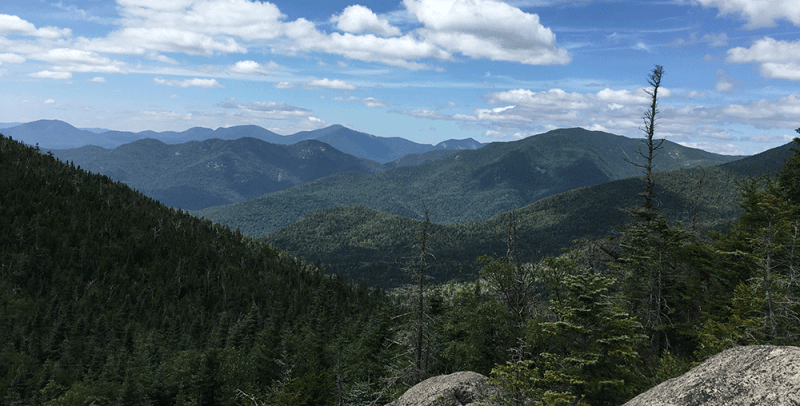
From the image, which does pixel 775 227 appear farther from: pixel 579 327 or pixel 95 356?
pixel 95 356

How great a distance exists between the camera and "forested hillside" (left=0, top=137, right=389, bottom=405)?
5822 centimetres

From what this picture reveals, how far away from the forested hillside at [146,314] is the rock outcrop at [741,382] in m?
33.4

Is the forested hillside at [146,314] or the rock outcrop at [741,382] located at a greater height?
the rock outcrop at [741,382]

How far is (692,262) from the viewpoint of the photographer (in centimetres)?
3356

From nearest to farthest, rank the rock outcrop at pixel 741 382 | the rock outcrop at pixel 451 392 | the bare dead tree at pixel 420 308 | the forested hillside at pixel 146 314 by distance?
the rock outcrop at pixel 741 382 < the rock outcrop at pixel 451 392 < the bare dead tree at pixel 420 308 < the forested hillside at pixel 146 314

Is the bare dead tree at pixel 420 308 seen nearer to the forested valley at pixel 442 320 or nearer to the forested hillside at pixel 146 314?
the forested valley at pixel 442 320

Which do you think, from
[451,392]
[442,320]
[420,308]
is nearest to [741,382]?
[451,392]

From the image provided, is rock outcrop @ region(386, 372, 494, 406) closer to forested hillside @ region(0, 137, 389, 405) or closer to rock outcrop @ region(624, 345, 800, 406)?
rock outcrop @ region(624, 345, 800, 406)

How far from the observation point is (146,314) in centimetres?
14950

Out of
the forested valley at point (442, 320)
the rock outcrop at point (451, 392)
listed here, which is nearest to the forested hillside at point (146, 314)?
the forested valley at point (442, 320)

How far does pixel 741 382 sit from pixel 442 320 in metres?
Answer: 39.2

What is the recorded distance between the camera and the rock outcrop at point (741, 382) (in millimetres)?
10062

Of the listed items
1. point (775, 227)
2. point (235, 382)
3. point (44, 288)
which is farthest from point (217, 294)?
point (775, 227)

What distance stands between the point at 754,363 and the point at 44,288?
206 m
